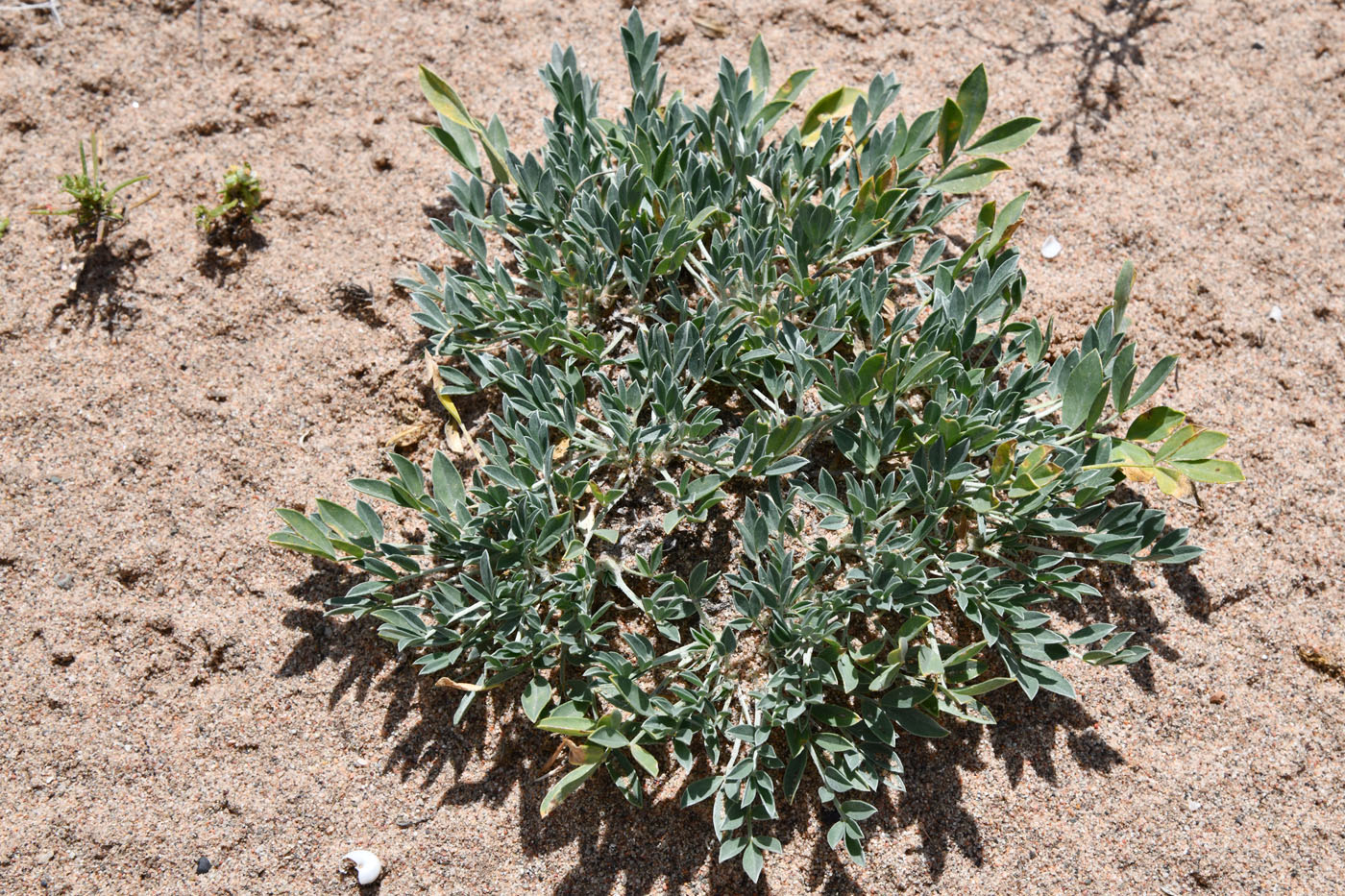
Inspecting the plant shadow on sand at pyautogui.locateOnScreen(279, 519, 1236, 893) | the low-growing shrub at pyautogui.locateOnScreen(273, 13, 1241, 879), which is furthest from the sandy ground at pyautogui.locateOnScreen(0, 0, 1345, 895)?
the low-growing shrub at pyautogui.locateOnScreen(273, 13, 1241, 879)

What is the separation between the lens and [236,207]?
10.1 feet

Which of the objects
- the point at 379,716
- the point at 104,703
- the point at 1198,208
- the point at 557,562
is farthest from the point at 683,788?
the point at 1198,208

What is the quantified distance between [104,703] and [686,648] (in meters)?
1.59

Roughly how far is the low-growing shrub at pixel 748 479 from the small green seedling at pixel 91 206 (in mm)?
1226

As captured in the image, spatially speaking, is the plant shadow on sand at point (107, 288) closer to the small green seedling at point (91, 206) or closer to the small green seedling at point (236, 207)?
the small green seedling at point (91, 206)

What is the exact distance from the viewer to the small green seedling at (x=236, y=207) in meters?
3.07

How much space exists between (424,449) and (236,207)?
1100 millimetres

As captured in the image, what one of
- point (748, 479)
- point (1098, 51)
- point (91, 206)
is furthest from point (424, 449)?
point (1098, 51)

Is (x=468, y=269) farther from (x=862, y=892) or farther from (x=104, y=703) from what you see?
(x=862, y=892)

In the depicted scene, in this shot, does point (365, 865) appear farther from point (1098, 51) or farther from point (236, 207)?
point (1098, 51)

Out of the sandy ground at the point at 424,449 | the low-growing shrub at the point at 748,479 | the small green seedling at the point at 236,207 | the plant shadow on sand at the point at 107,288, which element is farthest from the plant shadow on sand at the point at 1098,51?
the plant shadow on sand at the point at 107,288

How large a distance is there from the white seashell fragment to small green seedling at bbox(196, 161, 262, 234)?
203 cm

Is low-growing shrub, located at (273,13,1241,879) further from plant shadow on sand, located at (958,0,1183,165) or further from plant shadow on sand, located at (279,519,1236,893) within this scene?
plant shadow on sand, located at (958,0,1183,165)

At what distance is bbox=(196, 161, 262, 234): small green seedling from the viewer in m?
3.07
